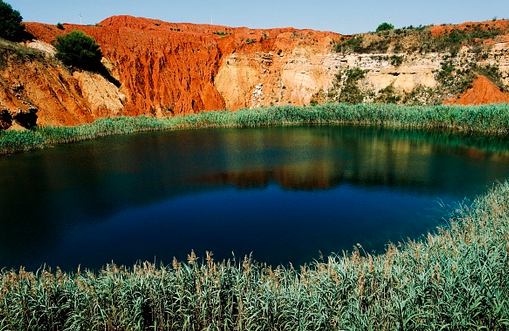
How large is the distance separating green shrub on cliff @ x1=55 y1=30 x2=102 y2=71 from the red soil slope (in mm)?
33170

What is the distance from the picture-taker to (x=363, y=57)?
38.1 meters

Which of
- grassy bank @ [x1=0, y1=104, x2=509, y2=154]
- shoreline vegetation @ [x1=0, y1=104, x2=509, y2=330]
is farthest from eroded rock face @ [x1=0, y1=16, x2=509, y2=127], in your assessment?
shoreline vegetation @ [x1=0, y1=104, x2=509, y2=330]

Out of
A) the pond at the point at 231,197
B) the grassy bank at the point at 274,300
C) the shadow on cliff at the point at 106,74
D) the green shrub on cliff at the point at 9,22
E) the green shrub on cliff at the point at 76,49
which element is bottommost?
the pond at the point at 231,197

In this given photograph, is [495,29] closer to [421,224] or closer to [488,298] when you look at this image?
[421,224]

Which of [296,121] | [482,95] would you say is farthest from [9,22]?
[482,95]

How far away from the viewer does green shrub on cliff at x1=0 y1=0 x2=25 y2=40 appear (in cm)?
3016

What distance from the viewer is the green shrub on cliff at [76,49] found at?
3194 centimetres

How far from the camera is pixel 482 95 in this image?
30938mm

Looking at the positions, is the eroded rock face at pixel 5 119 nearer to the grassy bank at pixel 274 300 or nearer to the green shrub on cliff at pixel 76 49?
the green shrub on cliff at pixel 76 49

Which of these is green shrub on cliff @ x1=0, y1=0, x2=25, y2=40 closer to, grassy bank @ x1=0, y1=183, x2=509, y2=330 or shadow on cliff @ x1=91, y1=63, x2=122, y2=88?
shadow on cliff @ x1=91, y1=63, x2=122, y2=88

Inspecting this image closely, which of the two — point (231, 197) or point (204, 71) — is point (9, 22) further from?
point (231, 197)

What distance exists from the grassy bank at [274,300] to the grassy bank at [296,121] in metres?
18.2

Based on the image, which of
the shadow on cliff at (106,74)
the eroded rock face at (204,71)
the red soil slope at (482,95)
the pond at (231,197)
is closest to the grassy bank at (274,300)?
the pond at (231,197)

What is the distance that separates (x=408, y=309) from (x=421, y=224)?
19.3 feet
